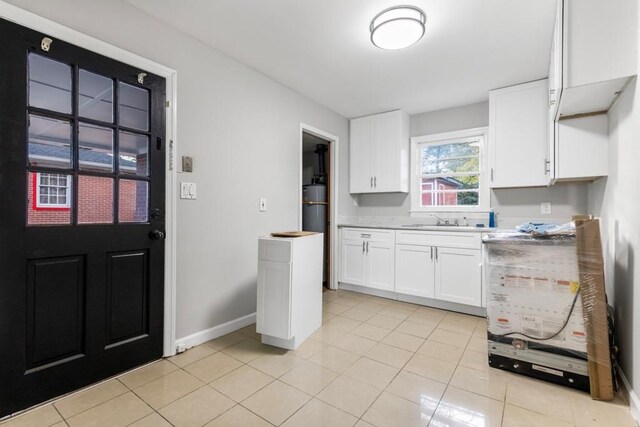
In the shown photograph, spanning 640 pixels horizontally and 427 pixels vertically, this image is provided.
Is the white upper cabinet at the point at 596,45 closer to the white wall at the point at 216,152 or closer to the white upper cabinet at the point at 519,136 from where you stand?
the white upper cabinet at the point at 519,136

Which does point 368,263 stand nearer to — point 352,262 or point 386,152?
point 352,262

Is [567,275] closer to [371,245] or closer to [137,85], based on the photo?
[371,245]

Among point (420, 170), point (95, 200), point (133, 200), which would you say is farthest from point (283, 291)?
point (420, 170)

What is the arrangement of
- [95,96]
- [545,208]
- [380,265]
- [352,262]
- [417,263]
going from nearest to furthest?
[95,96] → [545,208] → [417,263] → [380,265] → [352,262]

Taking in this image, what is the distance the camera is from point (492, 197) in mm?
3486

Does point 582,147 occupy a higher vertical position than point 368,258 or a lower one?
higher

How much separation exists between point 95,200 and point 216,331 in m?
1.40

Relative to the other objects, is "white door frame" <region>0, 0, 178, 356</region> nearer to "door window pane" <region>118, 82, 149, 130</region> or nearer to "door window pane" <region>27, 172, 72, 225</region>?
"door window pane" <region>118, 82, 149, 130</region>

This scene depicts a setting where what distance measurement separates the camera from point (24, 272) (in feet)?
5.09

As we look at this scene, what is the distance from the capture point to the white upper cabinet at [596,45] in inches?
62.5

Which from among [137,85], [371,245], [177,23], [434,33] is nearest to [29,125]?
[137,85]

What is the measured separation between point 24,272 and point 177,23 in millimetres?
1926

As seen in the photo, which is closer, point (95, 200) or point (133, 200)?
point (95, 200)

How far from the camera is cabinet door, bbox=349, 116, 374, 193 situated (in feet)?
13.6
